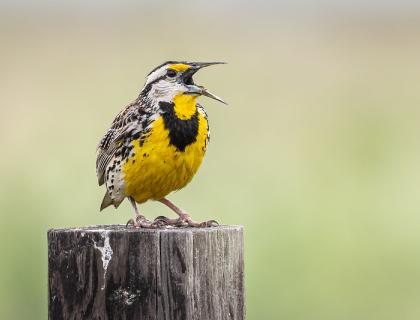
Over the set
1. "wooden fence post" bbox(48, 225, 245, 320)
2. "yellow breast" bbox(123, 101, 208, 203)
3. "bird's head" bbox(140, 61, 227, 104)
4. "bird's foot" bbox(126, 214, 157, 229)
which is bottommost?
"wooden fence post" bbox(48, 225, 245, 320)

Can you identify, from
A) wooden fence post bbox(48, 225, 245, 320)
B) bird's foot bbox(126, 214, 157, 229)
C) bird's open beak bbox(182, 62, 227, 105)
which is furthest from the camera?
bird's open beak bbox(182, 62, 227, 105)

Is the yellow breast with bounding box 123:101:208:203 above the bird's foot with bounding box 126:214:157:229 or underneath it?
above

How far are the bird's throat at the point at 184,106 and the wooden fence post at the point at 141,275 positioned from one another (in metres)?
0.92

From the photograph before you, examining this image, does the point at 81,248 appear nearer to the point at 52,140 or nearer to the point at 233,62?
the point at 52,140

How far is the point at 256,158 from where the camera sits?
6195mm

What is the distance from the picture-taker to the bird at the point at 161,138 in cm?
336

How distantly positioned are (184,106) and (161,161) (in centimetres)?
18

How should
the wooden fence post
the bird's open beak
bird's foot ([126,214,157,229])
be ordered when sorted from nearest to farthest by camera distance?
the wooden fence post, bird's foot ([126,214,157,229]), the bird's open beak

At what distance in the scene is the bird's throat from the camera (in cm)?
342

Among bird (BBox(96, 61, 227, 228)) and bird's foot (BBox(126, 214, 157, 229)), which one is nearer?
bird's foot (BBox(126, 214, 157, 229))

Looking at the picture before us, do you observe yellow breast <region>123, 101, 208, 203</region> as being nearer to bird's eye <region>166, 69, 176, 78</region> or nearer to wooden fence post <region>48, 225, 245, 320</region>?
bird's eye <region>166, 69, 176, 78</region>

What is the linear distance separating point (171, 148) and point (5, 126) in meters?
3.33

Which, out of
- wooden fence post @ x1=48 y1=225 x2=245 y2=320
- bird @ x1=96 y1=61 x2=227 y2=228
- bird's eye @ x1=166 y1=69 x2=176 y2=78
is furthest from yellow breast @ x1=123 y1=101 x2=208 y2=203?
wooden fence post @ x1=48 y1=225 x2=245 y2=320

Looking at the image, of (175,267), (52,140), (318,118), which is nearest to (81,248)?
(175,267)
